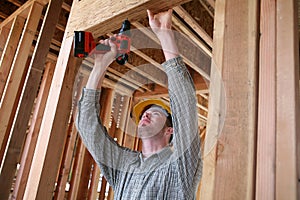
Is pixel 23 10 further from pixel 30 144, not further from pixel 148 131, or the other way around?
pixel 148 131

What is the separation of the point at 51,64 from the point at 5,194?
210cm

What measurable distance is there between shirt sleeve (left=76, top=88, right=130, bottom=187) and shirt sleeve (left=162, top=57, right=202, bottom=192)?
1.50 feet

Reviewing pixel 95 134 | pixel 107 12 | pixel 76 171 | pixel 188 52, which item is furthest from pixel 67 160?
pixel 107 12

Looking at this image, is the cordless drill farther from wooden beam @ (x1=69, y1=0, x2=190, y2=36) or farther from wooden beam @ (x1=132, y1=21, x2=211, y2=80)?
wooden beam @ (x1=132, y1=21, x2=211, y2=80)

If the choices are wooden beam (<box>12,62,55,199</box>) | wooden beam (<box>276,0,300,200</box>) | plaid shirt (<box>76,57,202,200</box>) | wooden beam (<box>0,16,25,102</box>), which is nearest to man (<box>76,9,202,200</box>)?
plaid shirt (<box>76,57,202,200</box>)

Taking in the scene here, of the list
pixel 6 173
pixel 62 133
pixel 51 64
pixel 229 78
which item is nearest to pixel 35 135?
pixel 51 64

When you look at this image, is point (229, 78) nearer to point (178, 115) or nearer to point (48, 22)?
point (178, 115)

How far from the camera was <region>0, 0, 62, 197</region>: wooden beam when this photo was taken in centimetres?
156

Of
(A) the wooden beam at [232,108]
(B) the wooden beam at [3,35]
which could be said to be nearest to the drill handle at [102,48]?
(A) the wooden beam at [232,108]

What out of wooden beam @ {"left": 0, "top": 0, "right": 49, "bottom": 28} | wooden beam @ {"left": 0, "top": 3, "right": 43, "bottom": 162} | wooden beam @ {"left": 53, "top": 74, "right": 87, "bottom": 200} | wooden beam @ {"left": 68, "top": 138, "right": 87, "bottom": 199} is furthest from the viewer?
wooden beam @ {"left": 68, "top": 138, "right": 87, "bottom": 199}

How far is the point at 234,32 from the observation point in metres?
0.70

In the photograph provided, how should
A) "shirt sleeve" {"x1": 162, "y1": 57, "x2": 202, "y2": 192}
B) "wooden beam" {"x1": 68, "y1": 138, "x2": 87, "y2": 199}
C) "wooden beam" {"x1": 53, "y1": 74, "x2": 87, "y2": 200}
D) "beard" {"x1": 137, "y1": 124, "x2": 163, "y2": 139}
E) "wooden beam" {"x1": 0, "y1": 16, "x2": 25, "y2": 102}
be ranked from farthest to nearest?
1. "wooden beam" {"x1": 68, "y1": 138, "x2": 87, "y2": 199}
2. "wooden beam" {"x1": 53, "y1": 74, "x2": 87, "y2": 200}
3. "wooden beam" {"x1": 0, "y1": 16, "x2": 25, "y2": 102}
4. "beard" {"x1": 137, "y1": 124, "x2": 163, "y2": 139}
5. "shirt sleeve" {"x1": 162, "y1": 57, "x2": 202, "y2": 192}

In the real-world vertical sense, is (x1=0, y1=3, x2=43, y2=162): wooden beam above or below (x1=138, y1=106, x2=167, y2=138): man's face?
above

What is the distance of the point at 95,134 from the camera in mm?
1261
